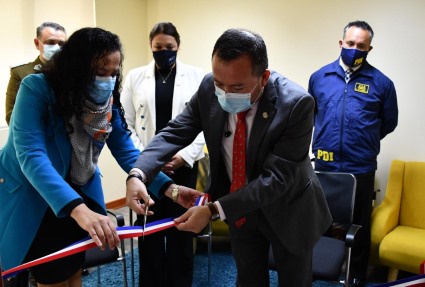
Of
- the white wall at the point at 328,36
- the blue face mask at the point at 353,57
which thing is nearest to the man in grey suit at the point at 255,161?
the blue face mask at the point at 353,57

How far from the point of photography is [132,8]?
4.41 m

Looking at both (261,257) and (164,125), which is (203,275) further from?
(261,257)

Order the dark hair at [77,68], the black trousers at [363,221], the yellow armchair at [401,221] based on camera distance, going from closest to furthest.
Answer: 1. the dark hair at [77,68]
2. the yellow armchair at [401,221]
3. the black trousers at [363,221]

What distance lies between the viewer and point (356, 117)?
2658 millimetres

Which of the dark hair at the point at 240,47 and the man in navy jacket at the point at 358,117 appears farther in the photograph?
the man in navy jacket at the point at 358,117

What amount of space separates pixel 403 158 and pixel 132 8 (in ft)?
11.0

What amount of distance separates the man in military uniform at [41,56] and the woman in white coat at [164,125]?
0.77 m

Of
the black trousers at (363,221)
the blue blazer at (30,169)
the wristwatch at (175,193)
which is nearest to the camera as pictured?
the blue blazer at (30,169)

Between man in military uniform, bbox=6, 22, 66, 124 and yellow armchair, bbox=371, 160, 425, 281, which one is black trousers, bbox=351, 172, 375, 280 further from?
man in military uniform, bbox=6, 22, 66, 124

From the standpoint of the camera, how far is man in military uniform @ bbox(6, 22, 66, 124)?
2.63 metres

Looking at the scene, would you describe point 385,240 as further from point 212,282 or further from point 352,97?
point 212,282

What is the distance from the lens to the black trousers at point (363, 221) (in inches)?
108

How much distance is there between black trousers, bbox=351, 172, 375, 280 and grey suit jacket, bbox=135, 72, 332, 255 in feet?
4.31

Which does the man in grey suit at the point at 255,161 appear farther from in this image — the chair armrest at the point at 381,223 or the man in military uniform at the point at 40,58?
the man in military uniform at the point at 40,58
